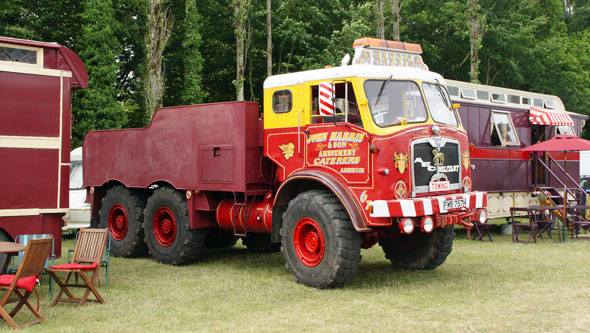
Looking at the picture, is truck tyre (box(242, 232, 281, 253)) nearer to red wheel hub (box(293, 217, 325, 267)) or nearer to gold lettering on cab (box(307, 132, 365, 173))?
red wheel hub (box(293, 217, 325, 267))

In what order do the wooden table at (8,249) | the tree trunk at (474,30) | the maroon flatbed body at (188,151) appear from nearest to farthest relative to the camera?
1. the wooden table at (8,249)
2. the maroon flatbed body at (188,151)
3. the tree trunk at (474,30)

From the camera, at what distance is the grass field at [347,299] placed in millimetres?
7281

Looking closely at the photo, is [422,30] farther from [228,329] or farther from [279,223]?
[228,329]

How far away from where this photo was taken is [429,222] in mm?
8922

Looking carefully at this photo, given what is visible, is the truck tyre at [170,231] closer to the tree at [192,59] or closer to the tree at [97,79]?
the tree at [97,79]

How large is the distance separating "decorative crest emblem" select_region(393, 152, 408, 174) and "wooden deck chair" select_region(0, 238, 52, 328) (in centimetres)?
461

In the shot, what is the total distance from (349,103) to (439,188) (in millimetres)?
1812

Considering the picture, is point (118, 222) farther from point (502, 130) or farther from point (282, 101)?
point (502, 130)

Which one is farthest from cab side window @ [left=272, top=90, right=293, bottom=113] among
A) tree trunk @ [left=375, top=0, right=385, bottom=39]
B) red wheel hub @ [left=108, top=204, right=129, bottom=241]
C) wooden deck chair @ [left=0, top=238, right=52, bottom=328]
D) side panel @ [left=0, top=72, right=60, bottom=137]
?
tree trunk @ [left=375, top=0, right=385, bottom=39]

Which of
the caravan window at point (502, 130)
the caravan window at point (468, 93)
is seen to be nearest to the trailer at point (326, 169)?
the caravan window at point (468, 93)

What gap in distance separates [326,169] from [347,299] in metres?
2.00

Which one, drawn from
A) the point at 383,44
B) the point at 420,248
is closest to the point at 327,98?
the point at 383,44

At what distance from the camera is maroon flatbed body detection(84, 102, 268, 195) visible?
10.7m

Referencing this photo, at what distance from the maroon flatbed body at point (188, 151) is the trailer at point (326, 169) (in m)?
0.02
